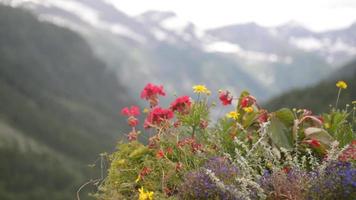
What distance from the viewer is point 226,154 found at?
3184mm

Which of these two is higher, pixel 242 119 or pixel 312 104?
pixel 312 104

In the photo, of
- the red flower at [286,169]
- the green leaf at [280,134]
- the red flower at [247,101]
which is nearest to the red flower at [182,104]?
the red flower at [247,101]

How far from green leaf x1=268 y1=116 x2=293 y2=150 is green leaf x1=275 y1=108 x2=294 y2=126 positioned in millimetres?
99

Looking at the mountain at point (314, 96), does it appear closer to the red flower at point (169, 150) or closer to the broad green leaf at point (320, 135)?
the broad green leaf at point (320, 135)

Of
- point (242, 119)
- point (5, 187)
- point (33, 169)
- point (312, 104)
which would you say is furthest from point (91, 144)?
point (242, 119)

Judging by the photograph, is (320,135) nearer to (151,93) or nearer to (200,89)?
(200,89)

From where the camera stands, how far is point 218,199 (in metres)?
2.79

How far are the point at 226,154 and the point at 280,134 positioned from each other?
579mm

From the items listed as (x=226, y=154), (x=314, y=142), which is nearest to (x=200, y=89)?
(x=226, y=154)

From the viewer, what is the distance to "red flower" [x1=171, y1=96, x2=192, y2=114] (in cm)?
382

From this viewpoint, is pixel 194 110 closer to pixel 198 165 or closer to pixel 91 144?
pixel 198 165

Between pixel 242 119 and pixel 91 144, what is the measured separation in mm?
170022

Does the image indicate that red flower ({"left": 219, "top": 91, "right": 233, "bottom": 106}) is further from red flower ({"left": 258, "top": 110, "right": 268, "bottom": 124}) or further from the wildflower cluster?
red flower ({"left": 258, "top": 110, "right": 268, "bottom": 124})

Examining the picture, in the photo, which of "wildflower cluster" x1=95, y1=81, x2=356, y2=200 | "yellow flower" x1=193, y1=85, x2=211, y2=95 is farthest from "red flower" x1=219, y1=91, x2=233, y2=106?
"yellow flower" x1=193, y1=85, x2=211, y2=95
